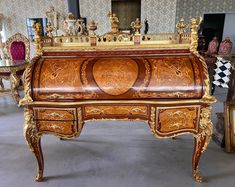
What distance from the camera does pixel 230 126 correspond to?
2088mm

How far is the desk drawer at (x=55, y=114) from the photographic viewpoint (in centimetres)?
157

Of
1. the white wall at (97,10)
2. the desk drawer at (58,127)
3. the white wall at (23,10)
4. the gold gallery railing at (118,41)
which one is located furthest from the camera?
the white wall at (23,10)

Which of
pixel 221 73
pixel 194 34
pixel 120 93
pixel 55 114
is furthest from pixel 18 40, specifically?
pixel 221 73

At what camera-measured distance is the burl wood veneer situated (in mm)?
1500

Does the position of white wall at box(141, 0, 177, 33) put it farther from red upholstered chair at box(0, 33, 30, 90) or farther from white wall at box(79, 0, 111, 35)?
red upholstered chair at box(0, 33, 30, 90)

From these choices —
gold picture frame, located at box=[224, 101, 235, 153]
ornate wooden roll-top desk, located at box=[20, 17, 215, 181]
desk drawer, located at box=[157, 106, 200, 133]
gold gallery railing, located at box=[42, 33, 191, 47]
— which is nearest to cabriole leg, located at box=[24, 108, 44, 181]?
ornate wooden roll-top desk, located at box=[20, 17, 215, 181]

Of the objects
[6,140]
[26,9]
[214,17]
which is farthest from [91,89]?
[26,9]

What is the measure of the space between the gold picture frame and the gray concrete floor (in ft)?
0.32

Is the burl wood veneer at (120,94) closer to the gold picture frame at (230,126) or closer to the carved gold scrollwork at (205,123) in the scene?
the carved gold scrollwork at (205,123)

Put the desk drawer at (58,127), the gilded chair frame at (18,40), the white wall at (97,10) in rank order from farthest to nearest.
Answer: the white wall at (97,10) < the gilded chair frame at (18,40) < the desk drawer at (58,127)

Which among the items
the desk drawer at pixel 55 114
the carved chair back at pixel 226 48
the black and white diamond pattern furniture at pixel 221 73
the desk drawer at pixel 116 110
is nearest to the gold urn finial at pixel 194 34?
the desk drawer at pixel 116 110

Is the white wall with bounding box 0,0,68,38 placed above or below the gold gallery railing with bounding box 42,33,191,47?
above

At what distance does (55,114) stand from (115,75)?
533 millimetres

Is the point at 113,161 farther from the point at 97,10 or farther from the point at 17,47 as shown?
the point at 97,10
